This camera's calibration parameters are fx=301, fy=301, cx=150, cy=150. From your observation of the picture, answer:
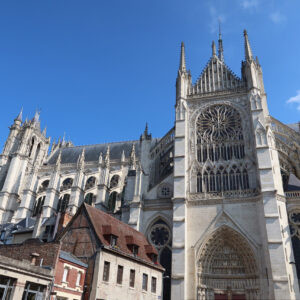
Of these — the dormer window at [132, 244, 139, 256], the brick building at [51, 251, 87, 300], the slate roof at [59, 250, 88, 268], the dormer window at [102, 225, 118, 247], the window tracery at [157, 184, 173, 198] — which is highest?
the window tracery at [157, 184, 173, 198]

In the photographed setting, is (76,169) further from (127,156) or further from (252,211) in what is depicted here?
(252,211)

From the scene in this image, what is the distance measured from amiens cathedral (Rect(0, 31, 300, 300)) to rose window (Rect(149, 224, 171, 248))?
90 mm

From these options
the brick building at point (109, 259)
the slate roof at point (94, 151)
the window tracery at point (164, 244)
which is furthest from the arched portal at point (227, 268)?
the slate roof at point (94, 151)

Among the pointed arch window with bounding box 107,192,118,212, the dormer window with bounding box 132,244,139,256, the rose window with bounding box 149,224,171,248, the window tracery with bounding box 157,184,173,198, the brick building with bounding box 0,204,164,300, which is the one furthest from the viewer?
the pointed arch window with bounding box 107,192,118,212

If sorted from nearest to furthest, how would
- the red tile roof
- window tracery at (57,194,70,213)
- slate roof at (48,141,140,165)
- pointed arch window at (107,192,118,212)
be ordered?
the red tile roof → pointed arch window at (107,192,118,212) → window tracery at (57,194,70,213) → slate roof at (48,141,140,165)

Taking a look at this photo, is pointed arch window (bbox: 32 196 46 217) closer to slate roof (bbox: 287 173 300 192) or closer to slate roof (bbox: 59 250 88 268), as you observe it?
slate roof (bbox: 59 250 88 268)

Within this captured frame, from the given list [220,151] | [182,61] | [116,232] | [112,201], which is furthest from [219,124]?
[112,201]

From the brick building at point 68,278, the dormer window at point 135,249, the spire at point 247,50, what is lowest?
the brick building at point 68,278

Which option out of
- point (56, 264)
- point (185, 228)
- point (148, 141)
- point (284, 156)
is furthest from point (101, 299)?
point (284, 156)

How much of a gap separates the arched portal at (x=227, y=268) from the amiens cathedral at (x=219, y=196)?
8cm

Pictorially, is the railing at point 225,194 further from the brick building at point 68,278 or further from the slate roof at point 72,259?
the brick building at point 68,278

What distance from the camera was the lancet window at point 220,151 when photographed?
1088 inches

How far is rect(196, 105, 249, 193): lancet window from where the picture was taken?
90.6 ft

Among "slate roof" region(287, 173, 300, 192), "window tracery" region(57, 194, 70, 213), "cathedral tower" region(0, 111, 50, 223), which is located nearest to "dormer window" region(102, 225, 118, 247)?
"slate roof" region(287, 173, 300, 192)
